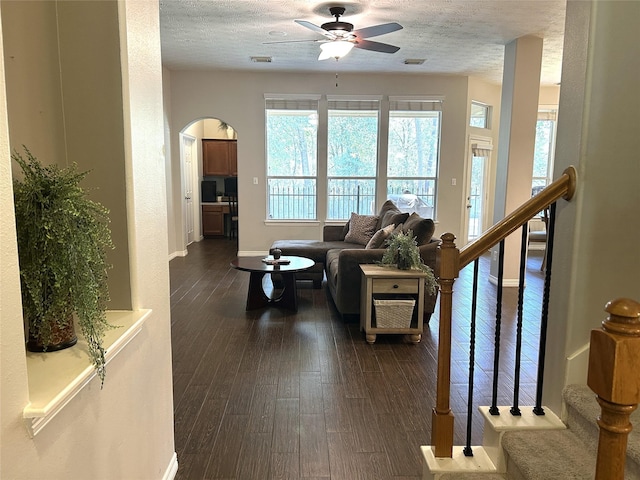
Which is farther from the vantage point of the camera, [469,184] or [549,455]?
[469,184]

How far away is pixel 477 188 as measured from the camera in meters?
8.19

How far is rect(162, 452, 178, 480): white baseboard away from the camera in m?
1.93

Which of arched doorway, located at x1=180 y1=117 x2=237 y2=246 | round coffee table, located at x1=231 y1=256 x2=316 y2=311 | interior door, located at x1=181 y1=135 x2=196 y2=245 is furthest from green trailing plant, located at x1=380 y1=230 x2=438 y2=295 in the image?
arched doorway, located at x1=180 y1=117 x2=237 y2=246

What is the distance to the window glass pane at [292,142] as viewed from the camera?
7.41 m

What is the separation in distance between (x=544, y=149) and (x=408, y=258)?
611 cm

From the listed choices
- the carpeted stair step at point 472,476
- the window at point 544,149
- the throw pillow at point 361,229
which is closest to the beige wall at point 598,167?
the carpeted stair step at point 472,476

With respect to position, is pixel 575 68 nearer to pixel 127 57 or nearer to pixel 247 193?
pixel 127 57

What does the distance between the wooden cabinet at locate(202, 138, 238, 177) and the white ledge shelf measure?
8.98 meters

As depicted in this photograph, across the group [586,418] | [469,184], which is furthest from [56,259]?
[469,184]

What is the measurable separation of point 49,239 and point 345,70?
6.61 metres

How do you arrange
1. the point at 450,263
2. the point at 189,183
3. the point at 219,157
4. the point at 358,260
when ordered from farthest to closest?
the point at 219,157 < the point at 189,183 < the point at 358,260 < the point at 450,263

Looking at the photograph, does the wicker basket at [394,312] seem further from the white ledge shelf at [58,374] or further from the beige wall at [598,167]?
the white ledge shelf at [58,374]

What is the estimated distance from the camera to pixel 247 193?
7496mm

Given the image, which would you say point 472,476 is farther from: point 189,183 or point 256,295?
point 189,183
